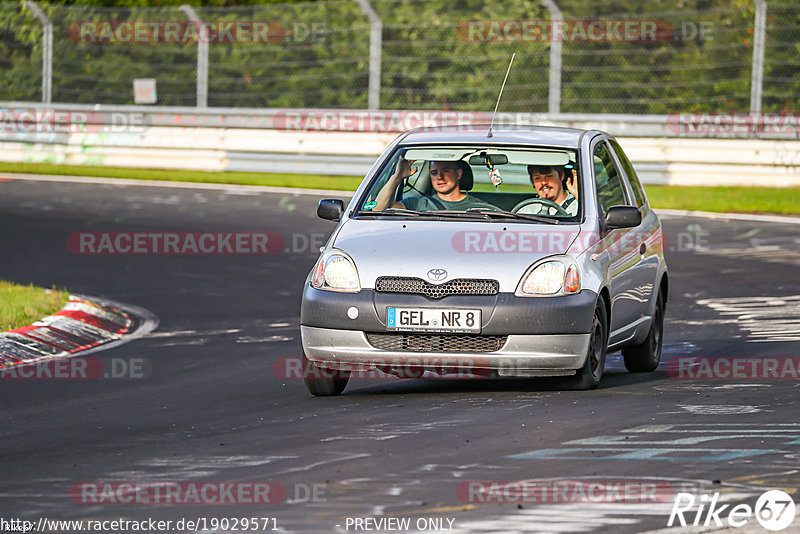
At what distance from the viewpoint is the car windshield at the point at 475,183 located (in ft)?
30.8

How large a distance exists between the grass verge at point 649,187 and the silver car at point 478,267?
11.8m

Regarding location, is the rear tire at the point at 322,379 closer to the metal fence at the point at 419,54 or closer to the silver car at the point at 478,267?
the silver car at the point at 478,267

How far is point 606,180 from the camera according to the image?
9.95m

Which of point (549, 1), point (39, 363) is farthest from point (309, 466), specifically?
point (549, 1)

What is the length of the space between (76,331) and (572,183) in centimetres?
446

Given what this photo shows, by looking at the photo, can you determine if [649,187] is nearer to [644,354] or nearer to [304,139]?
[304,139]

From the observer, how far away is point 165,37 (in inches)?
1089

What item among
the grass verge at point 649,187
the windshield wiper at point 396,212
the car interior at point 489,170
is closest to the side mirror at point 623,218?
the car interior at point 489,170

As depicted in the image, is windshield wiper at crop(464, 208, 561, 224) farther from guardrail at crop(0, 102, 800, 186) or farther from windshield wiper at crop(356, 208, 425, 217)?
guardrail at crop(0, 102, 800, 186)

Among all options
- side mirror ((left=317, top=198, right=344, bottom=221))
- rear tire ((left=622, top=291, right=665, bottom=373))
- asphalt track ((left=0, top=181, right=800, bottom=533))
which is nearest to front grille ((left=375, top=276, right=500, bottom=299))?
asphalt track ((left=0, top=181, right=800, bottom=533))

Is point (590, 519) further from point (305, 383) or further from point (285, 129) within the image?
point (285, 129)

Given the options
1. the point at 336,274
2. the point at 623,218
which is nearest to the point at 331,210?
the point at 336,274

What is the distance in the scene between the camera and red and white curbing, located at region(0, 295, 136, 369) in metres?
11.0

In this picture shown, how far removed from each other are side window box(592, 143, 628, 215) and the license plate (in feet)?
4.81
